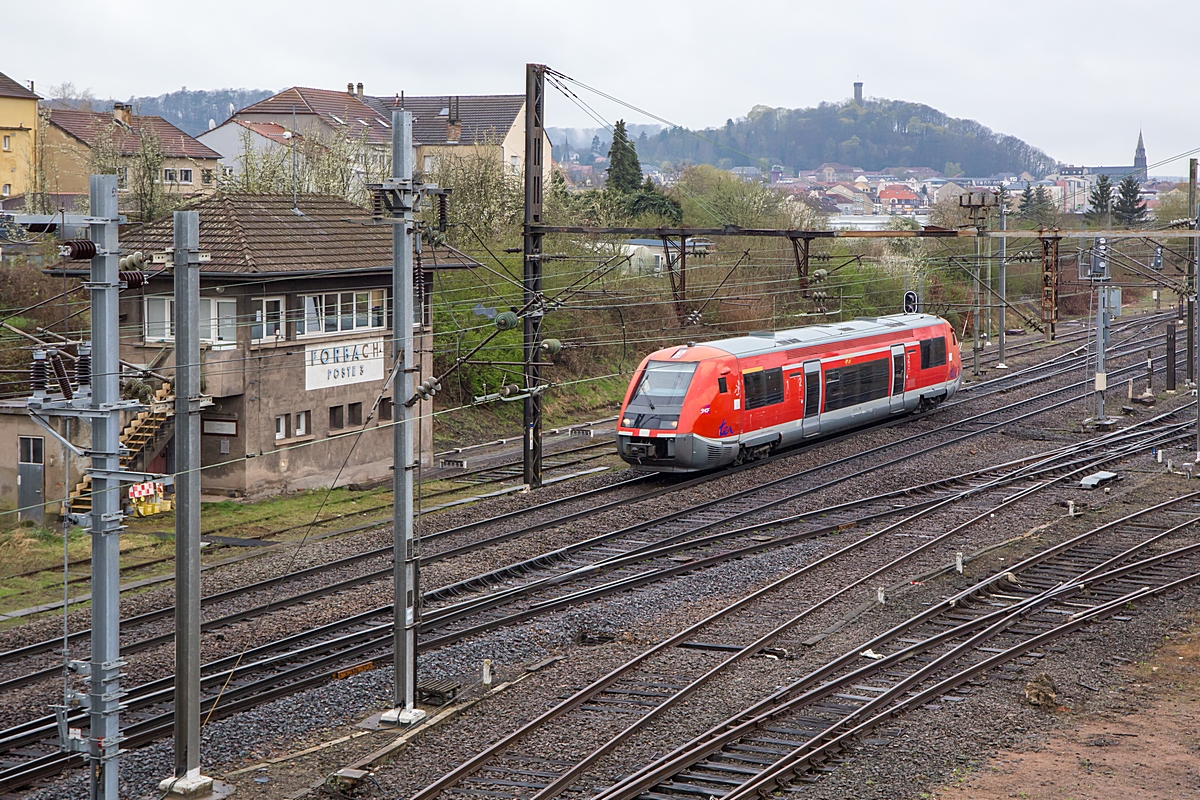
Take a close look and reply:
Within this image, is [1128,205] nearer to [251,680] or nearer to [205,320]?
[205,320]

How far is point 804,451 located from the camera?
2845 centimetres

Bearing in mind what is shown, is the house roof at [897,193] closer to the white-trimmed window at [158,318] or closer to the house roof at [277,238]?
the house roof at [277,238]

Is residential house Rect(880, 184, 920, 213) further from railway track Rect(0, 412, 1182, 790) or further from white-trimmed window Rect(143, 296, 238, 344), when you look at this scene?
railway track Rect(0, 412, 1182, 790)

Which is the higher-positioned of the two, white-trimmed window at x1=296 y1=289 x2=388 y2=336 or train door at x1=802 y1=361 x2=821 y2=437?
white-trimmed window at x1=296 y1=289 x2=388 y2=336

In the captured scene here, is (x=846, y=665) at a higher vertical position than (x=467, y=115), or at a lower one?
lower

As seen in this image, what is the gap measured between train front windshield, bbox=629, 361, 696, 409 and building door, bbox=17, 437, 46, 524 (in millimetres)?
11368

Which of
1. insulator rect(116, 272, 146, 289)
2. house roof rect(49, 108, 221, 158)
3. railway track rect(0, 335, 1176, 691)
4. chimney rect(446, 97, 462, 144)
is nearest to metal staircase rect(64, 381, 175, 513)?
railway track rect(0, 335, 1176, 691)

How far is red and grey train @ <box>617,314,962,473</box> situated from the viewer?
23.9 m

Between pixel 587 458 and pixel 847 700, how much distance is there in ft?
55.2

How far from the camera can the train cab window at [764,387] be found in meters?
25.0

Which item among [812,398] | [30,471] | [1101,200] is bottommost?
[30,471]

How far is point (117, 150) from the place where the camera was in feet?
124

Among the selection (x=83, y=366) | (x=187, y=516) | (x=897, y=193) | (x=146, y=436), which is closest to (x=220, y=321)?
(x=146, y=436)

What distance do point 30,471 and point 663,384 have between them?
12.3 m
